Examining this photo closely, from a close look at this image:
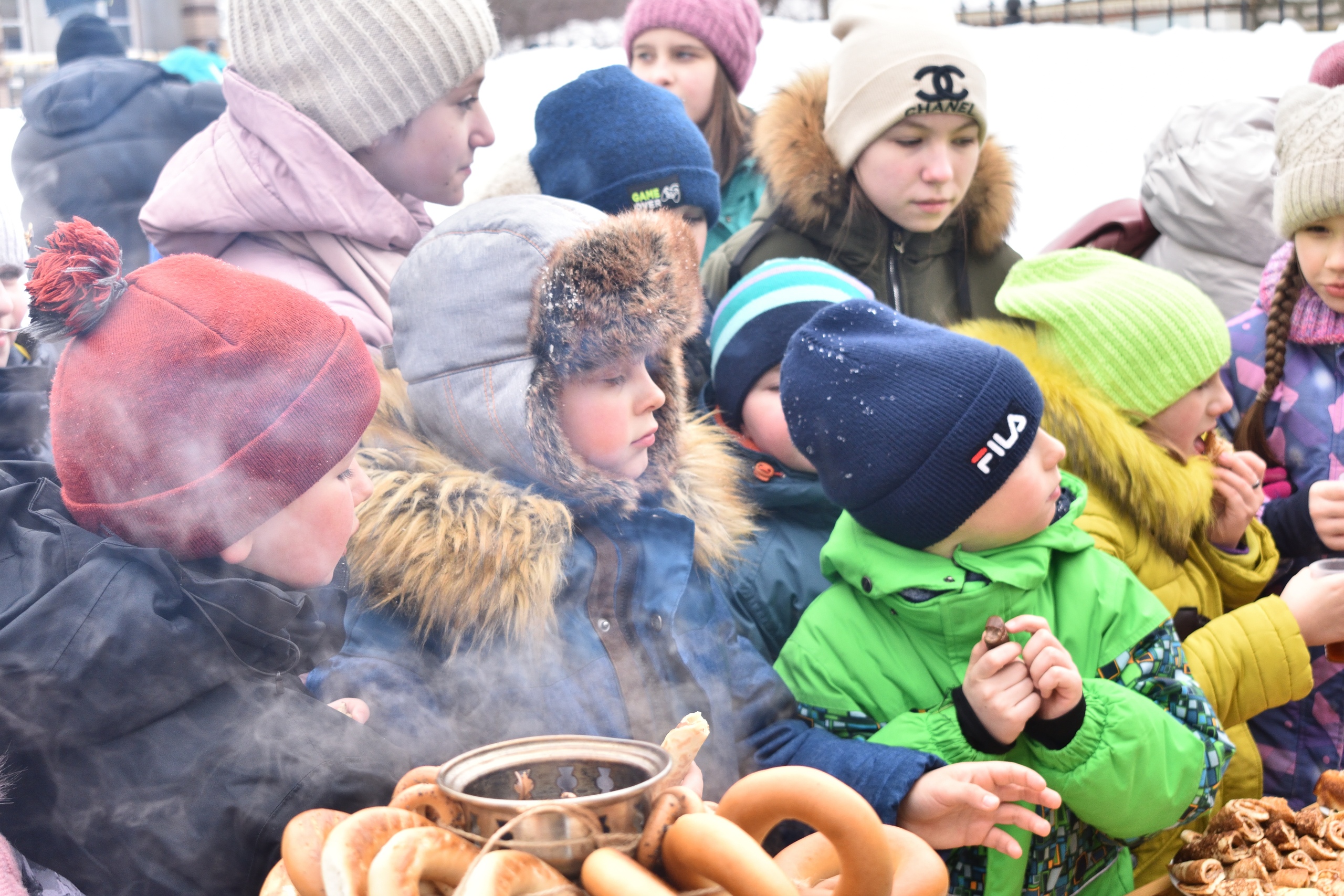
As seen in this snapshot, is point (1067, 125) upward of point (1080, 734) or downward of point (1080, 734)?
upward

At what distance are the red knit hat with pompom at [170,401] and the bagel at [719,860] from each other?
2.07ft

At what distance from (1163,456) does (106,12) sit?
2.04 meters

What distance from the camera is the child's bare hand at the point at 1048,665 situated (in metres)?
1.60

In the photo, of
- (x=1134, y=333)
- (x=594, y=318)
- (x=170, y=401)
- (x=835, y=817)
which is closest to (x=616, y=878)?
(x=835, y=817)

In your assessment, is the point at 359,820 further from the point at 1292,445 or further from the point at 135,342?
the point at 1292,445

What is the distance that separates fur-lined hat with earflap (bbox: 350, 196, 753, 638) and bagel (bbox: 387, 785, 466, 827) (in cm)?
50

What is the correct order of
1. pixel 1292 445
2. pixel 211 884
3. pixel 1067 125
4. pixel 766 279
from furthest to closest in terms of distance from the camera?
pixel 1067 125
pixel 1292 445
pixel 766 279
pixel 211 884

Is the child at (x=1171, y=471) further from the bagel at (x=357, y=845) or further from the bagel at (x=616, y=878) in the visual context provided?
the bagel at (x=357, y=845)

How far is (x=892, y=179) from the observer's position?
2.88 meters

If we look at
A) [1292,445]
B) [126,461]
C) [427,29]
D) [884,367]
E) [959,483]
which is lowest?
[1292,445]

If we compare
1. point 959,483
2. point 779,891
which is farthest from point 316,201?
point 779,891

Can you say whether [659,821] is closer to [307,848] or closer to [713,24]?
[307,848]

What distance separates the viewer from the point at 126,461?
1.21m

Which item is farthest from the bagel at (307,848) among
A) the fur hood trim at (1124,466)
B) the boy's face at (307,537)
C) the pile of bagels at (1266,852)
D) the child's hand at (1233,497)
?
the child's hand at (1233,497)
